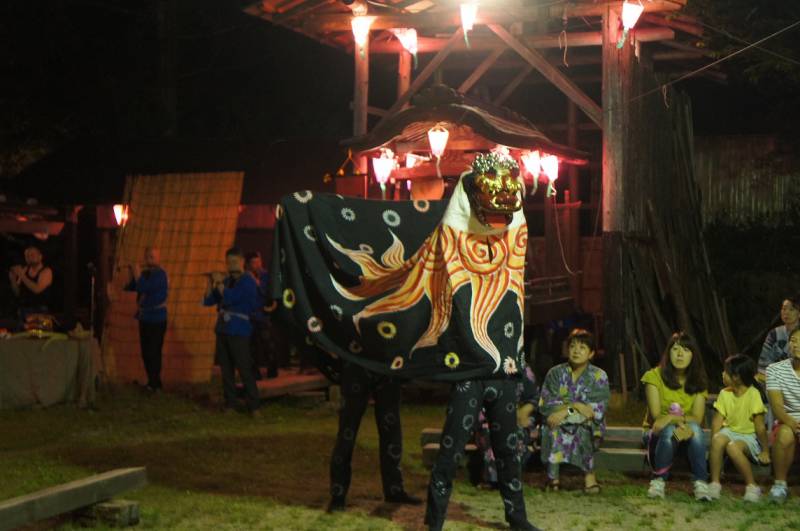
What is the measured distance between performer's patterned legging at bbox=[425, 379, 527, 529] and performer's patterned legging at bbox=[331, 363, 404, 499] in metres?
0.81

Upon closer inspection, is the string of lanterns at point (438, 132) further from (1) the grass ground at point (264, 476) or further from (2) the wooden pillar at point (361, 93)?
(1) the grass ground at point (264, 476)

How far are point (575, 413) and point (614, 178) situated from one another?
213 inches

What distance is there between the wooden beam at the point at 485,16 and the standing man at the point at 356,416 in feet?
23.5

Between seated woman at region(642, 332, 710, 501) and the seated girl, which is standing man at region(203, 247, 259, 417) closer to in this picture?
seated woman at region(642, 332, 710, 501)

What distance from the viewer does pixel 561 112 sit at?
18.4 metres

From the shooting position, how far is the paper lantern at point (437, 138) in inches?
514

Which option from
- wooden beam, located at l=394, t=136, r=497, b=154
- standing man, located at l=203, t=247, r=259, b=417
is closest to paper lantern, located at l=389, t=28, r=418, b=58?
wooden beam, located at l=394, t=136, r=497, b=154

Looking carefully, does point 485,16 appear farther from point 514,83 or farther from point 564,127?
point 564,127

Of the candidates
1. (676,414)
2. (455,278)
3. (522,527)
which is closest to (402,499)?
(522,527)

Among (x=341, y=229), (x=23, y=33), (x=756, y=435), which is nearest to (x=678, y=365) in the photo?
(x=756, y=435)

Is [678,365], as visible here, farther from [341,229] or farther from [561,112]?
[561,112]

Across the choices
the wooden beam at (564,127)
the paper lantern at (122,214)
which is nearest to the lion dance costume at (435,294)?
the paper lantern at (122,214)

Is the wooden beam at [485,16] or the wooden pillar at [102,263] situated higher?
the wooden beam at [485,16]

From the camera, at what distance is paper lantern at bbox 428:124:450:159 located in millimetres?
13062
